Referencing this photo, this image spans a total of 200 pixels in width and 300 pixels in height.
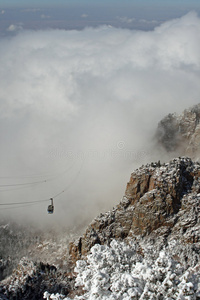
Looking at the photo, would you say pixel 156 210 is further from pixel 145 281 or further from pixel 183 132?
pixel 183 132

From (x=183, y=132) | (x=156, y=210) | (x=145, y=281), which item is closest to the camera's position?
(x=145, y=281)

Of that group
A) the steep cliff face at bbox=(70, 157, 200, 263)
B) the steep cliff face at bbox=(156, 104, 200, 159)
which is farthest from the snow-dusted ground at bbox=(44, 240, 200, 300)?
the steep cliff face at bbox=(156, 104, 200, 159)

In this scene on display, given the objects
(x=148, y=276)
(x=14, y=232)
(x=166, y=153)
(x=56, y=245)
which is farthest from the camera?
(x=166, y=153)

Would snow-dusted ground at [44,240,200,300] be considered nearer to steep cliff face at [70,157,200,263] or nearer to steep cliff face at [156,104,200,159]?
steep cliff face at [70,157,200,263]

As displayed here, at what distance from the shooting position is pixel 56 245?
13088 cm

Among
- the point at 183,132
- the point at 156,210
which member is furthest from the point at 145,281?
the point at 183,132

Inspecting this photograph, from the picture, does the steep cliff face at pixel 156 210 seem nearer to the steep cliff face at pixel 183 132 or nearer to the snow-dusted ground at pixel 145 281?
the snow-dusted ground at pixel 145 281

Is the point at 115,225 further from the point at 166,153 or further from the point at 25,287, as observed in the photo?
the point at 166,153

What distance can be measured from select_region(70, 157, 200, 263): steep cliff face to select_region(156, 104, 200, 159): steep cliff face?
311 ft

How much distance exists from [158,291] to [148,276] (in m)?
1.59

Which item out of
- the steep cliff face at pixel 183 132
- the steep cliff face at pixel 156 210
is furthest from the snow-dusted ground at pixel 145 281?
the steep cliff face at pixel 183 132

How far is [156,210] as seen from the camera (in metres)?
76.5

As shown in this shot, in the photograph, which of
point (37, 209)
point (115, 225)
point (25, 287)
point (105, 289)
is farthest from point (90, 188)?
point (105, 289)

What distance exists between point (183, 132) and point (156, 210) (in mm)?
115296
